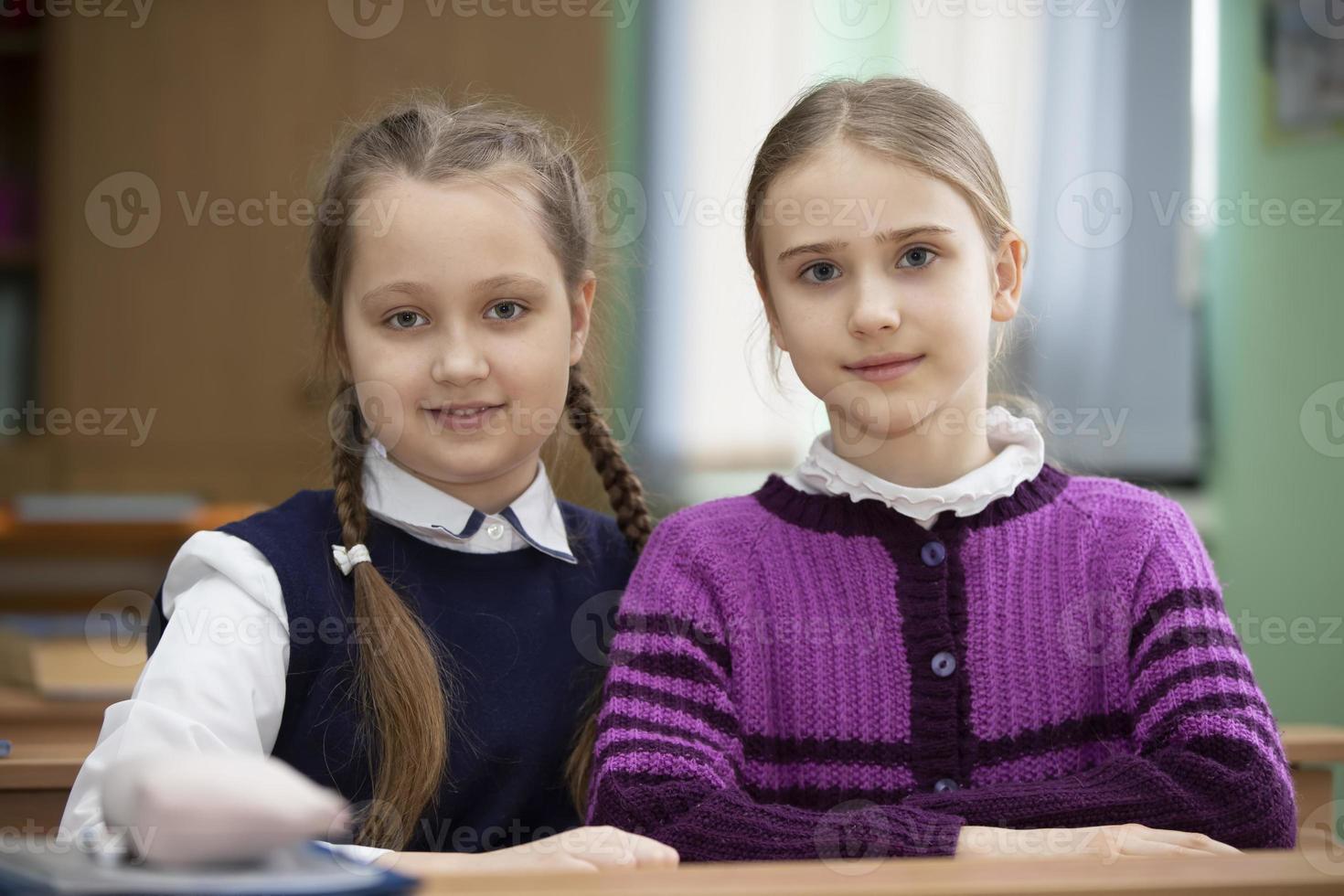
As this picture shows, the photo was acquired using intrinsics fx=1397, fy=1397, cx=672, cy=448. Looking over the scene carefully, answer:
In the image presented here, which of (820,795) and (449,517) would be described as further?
(449,517)

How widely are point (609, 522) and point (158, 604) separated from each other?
1.51 ft

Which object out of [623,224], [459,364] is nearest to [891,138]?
[459,364]

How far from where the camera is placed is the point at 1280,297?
3.09 m

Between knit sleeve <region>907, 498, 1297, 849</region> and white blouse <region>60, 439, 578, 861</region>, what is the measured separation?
47 cm

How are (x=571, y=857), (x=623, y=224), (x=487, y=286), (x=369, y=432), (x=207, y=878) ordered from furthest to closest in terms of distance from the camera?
(x=623, y=224) → (x=369, y=432) → (x=487, y=286) → (x=571, y=857) → (x=207, y=878)

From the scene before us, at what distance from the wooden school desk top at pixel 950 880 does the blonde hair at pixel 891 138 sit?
64 centimetres

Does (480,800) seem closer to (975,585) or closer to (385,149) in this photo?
(975,585)

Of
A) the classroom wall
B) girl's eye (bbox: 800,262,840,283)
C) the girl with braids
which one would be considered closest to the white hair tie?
the girl with braids

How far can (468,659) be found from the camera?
1.27 m

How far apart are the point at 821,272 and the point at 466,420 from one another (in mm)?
343

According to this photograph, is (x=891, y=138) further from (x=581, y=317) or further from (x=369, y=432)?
(x=369, y=432)

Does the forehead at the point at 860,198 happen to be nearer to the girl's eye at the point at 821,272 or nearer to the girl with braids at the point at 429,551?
the girl's eye at the point at 821,272

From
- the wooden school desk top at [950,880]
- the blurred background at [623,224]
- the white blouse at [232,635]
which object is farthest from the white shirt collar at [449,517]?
the blurred background at [623,224]

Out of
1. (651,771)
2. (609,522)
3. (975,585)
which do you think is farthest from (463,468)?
(975,585)
